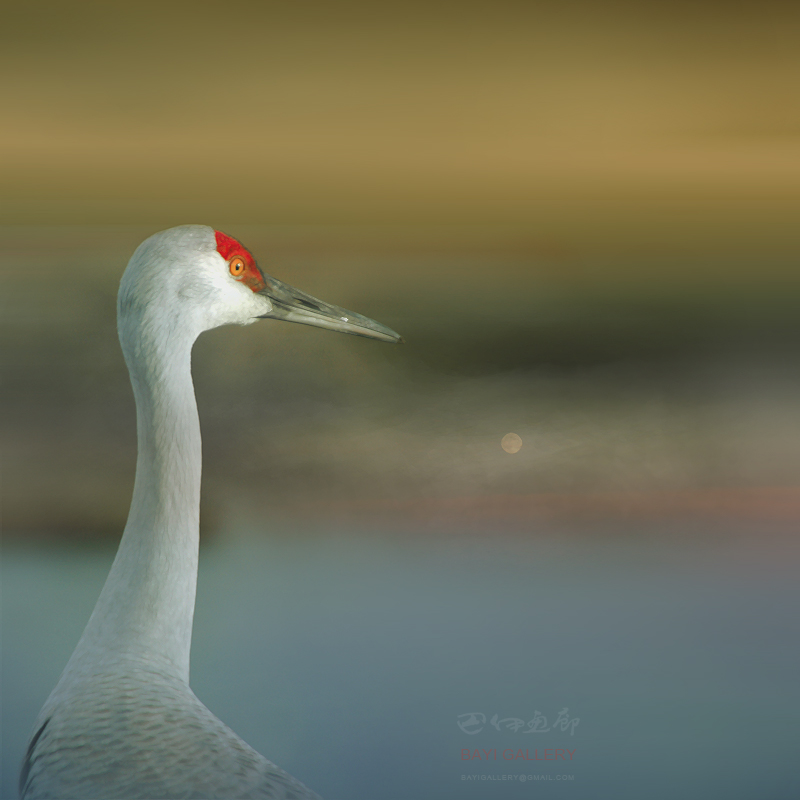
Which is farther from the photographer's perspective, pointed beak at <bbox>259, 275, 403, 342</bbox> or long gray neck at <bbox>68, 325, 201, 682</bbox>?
pointed beak at <bbox>259, 275, 403, 342</bbox>

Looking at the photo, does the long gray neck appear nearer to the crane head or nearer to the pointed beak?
the crane head

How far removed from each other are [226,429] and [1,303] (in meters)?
0.65

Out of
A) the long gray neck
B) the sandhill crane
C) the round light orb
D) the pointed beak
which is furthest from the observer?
the round light orb

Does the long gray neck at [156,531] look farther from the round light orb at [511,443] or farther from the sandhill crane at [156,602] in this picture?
the round light orb at [511,443]

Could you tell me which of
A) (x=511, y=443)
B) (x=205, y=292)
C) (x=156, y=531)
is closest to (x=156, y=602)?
(x=156, y=531)

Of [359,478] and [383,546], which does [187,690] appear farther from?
[359,478]

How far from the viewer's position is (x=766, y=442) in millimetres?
2156

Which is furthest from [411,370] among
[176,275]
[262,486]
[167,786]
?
[167,786]

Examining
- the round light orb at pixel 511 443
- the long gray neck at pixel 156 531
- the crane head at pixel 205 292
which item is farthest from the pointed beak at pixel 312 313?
the round light orb at pixel 511 443

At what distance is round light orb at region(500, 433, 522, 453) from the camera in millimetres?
2178

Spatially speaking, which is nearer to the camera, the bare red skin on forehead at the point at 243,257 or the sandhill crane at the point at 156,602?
the sandhill crane at the point at 156,602

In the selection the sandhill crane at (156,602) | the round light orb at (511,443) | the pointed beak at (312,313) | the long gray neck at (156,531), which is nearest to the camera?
the sandhill crane at (156,602)

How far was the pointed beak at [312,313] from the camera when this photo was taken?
3.26ft

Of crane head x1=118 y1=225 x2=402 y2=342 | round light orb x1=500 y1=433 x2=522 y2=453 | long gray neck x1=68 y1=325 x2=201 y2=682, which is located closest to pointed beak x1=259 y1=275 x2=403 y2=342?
crane head x1=118 y1=225 x2=402 y2=342
